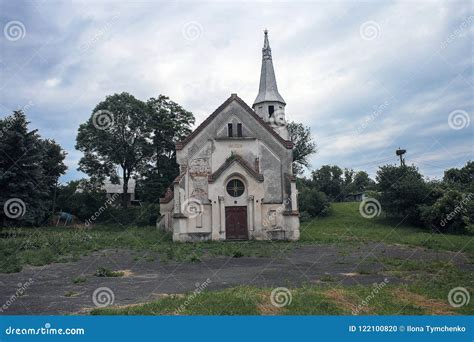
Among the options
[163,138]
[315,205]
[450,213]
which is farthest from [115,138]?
[450,213]

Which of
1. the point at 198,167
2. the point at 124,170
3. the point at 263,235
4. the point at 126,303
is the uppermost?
the point at 124,170

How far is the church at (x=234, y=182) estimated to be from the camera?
24.7m

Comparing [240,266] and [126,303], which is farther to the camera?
[240,266]

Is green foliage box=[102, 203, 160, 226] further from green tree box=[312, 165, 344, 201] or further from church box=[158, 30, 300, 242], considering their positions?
green tree box=[312, 165, 344, 201]

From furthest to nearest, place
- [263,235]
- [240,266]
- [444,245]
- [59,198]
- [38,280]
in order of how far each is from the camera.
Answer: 1. [59,198]
2. [263,235]
3. [444,245]
4. [240,266]
5. [38,280]

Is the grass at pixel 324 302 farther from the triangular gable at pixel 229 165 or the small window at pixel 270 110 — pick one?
the small window at pixel 270 110

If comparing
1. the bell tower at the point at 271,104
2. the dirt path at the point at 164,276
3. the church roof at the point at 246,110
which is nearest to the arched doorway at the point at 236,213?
the church roof at the point at 246,110

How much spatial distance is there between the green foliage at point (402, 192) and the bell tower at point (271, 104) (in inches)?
454

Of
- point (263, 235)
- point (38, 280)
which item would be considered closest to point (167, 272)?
point (38, 280)

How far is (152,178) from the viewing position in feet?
151

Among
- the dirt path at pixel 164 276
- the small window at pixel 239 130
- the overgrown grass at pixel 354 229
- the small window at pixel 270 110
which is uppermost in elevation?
the small window at pixel 270 110

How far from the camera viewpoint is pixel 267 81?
3369 cm

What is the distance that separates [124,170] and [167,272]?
119 ft

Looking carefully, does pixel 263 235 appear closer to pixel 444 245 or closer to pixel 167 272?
pixel 444 245
